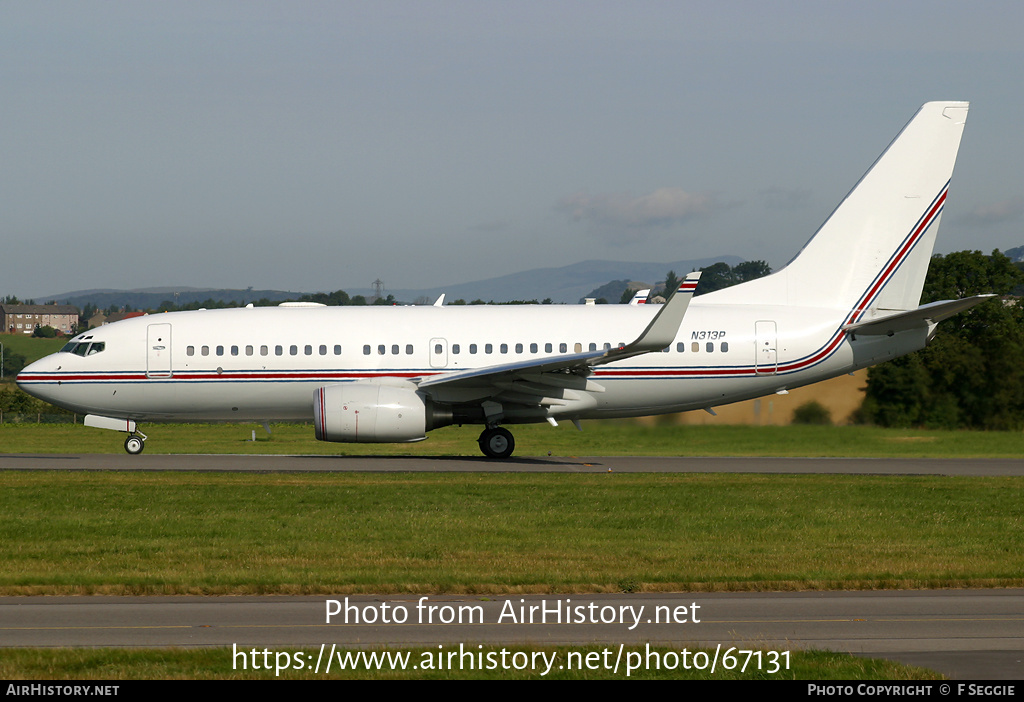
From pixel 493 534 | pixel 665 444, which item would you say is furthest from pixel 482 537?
pixel 665 444

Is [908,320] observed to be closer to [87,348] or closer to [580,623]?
[580,623]

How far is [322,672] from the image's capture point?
841 centimetres

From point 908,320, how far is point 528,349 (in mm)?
9814

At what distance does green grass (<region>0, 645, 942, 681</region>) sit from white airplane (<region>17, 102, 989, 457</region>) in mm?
19132

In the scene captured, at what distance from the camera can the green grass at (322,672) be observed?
8289mm

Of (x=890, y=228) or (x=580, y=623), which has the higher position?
(x=890, y=228)

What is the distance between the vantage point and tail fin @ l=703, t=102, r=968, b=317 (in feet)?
98.8

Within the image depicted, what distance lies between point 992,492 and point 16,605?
698 inches

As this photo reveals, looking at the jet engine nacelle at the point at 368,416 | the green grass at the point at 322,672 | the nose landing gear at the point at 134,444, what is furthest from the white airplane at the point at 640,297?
the green grass at the point at 322,672

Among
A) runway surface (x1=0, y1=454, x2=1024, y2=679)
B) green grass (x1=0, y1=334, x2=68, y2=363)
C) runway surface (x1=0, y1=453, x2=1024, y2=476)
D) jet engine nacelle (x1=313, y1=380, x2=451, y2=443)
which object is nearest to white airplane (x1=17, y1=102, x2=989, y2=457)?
jet engine nacelle (x1=313, y1=380, x2=451, y2=443)

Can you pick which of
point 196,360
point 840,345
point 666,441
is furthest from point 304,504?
point 840,345

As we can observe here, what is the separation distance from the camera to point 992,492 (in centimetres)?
2158

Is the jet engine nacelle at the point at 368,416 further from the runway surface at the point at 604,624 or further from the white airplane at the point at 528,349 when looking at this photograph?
the runway surface at the point at 604,624
